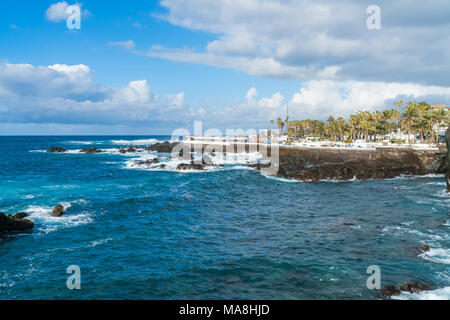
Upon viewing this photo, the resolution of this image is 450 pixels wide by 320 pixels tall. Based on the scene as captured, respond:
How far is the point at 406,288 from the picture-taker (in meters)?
13.2

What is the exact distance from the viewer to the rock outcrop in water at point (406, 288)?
1284 centimetres

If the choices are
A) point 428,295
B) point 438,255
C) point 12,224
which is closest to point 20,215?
point 12,224

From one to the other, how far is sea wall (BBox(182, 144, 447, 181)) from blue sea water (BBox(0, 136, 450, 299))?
887 cm

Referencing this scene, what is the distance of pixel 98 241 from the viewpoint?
1962cm

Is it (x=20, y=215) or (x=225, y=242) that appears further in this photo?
(x=20, y=215)

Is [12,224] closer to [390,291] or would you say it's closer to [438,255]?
[390,291]

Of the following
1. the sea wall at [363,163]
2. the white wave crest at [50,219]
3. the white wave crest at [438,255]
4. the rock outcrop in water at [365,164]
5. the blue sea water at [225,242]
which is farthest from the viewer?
the sea wall at [363,163]

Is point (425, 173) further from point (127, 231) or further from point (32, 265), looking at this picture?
point (32, 265)

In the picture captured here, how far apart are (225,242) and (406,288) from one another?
1026cm

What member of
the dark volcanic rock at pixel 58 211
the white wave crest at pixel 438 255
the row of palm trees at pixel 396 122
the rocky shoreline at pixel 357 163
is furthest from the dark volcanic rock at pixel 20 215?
the row of palm trees at pixel 396 122

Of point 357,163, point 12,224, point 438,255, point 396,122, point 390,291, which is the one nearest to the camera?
point 390,291

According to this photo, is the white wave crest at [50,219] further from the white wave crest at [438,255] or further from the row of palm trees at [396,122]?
the row of palm trees at [396,122]

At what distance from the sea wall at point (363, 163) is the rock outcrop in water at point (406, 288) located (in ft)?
103

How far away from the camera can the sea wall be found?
45709 millimetres
